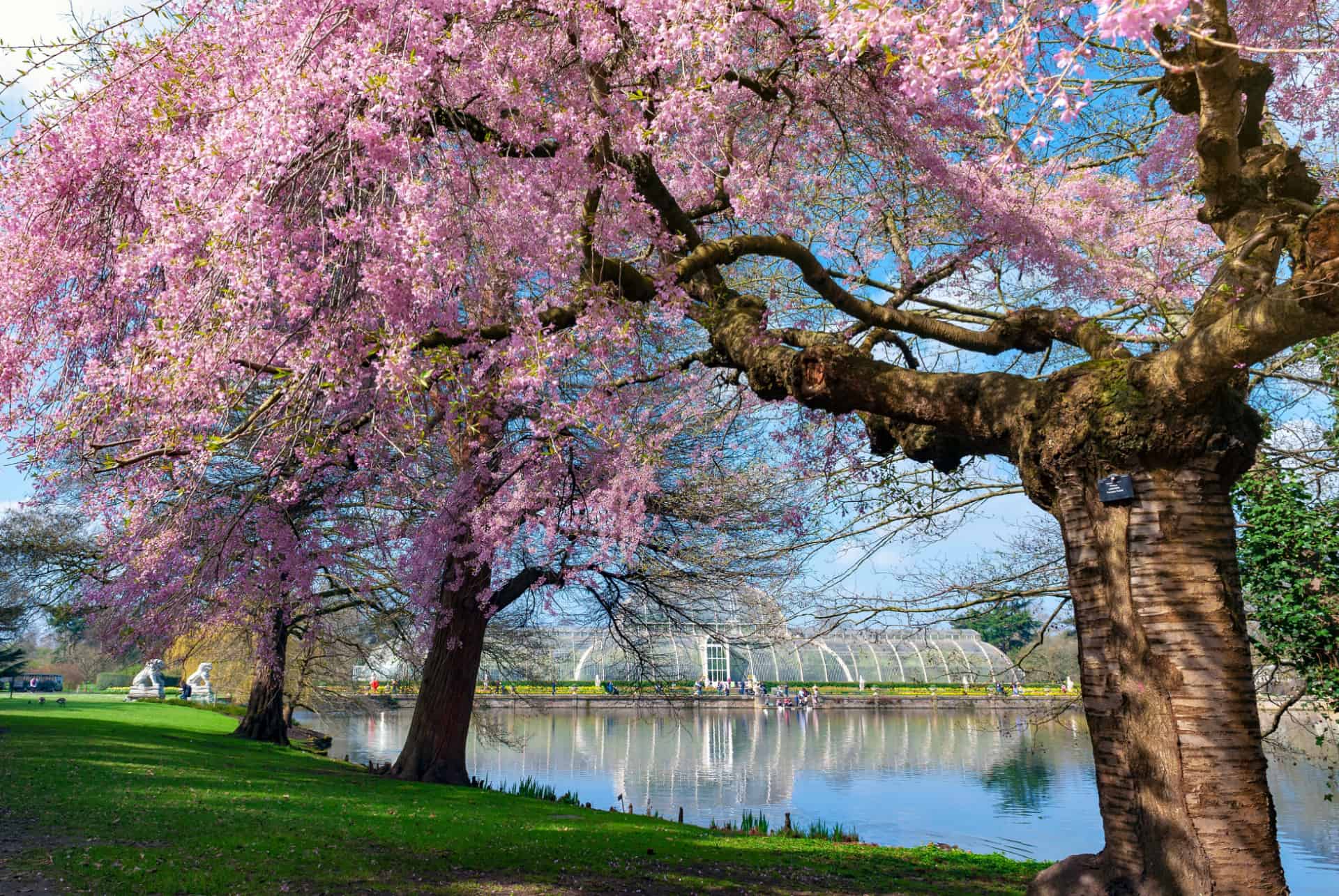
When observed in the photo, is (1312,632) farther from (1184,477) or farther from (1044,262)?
(1184,477)

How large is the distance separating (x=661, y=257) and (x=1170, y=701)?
475cm

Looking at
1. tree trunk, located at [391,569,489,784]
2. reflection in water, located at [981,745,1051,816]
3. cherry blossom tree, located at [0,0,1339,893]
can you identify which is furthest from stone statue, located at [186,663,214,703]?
cherry blossom tree, located at [0,0,1339,893]

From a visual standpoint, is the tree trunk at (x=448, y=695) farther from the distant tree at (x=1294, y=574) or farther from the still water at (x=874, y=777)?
the distant tree at (x=1294, y=574)

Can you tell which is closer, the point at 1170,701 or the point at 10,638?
the point at 1170,701

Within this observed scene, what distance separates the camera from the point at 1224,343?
4.54m

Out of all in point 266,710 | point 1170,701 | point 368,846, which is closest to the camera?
point 1170,701

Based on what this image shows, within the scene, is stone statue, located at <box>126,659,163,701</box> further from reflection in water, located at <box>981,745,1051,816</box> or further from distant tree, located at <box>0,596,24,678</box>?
reflection in water, located at <box>981,745,1051,816</box>

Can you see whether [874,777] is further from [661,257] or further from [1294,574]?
[661,257]

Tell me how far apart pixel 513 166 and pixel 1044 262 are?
4906 millimetres

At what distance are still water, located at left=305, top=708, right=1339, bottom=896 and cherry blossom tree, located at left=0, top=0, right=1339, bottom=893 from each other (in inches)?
226

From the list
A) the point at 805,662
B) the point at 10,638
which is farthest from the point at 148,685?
the point at 805,662

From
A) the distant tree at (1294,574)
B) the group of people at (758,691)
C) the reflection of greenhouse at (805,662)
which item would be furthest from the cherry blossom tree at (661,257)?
the reflection of greenhouse at (805,662)

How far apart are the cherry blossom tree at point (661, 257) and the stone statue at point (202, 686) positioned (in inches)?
1412

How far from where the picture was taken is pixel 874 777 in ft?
69.3
